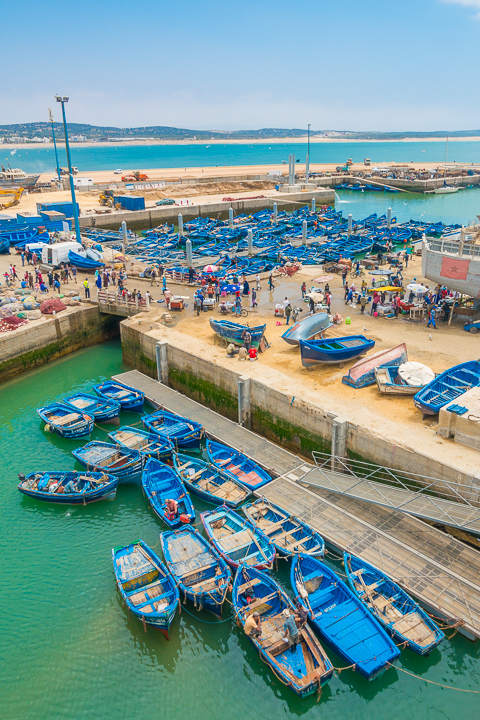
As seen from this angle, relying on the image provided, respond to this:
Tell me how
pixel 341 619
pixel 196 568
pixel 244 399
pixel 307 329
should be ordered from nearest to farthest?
1. pixel 341 619
2. pixel 196 568
3. pixel 244 399
4. pixel 307 329

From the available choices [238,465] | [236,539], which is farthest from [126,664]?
[238,465]

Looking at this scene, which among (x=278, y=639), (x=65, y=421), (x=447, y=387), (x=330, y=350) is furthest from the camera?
(x=65, y=421)

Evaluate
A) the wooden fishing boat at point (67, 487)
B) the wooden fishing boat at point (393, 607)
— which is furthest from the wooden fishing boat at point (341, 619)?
the wooden fishing boat at point (67, 487)

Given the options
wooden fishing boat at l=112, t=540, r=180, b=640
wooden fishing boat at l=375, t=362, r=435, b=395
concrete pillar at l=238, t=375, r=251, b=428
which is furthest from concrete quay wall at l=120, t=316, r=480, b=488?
wooden fishing boat at l=112, t=540, r=180, b=640

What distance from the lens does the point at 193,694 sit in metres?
12.3

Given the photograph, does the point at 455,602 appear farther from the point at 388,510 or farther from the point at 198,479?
the point at 198,479

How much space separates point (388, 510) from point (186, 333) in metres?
14.2

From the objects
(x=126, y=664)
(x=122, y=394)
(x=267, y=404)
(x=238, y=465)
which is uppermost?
(x=267, y=404)

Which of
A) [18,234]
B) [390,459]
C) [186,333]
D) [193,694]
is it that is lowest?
[193,694]

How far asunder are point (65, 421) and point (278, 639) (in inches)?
552

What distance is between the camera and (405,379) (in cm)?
1972

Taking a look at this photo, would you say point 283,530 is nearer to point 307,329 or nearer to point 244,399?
point 244,399

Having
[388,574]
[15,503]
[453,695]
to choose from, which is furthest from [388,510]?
[15,503]

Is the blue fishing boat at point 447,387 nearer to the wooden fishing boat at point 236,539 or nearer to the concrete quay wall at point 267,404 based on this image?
the concrete quay wall at point 267,404
